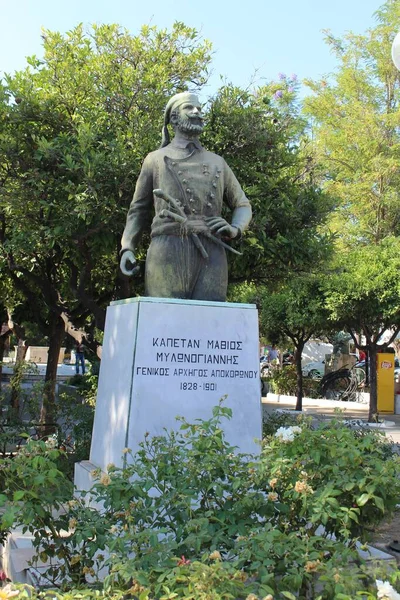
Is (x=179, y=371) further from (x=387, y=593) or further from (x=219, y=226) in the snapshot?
(x=387, y=593)

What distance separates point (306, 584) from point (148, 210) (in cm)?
363

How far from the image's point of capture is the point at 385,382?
21125 mm

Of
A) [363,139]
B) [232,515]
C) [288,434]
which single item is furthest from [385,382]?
[232,515]

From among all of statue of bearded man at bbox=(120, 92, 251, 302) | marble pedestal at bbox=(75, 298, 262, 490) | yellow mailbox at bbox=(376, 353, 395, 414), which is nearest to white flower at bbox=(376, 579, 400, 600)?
marble pedestal at bbox=(75, 298, 262, 490)

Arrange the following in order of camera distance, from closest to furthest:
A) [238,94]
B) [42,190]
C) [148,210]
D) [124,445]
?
[124,445] < [148,210] < [42,190] < [238,94]

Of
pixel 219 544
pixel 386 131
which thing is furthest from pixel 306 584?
pixel 386 131

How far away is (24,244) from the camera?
9.22 m

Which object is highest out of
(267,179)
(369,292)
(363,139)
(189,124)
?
(363,139)

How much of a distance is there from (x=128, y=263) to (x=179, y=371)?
103cm

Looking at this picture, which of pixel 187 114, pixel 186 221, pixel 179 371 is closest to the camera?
pixel 179 371

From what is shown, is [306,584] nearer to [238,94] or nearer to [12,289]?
[238,94]

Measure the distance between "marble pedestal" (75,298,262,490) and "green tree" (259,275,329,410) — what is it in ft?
37.6

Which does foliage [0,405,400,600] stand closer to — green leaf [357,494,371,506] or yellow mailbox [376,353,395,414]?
green leaf [357,494,371,506]

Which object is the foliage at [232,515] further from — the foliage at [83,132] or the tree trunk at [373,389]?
the tree trunk at [373,389]
